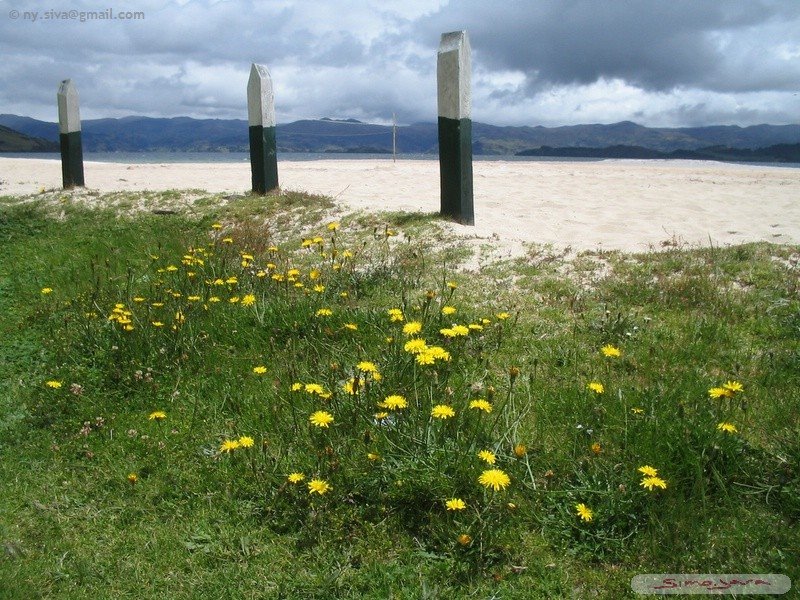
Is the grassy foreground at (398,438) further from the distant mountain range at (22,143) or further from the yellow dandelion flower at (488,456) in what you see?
the distant mountain range at (22,143)

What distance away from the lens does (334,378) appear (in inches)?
148

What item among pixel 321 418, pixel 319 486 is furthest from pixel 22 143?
pixel 319 486

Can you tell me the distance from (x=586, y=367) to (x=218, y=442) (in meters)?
2.06

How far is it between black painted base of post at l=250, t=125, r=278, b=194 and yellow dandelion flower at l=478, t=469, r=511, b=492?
8.74 metres

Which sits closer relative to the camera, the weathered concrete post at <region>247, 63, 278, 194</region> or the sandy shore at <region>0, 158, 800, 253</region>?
the sandy shore at <region>0, 158, 800, 253</region>

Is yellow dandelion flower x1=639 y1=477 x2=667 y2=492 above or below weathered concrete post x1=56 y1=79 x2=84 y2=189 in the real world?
below

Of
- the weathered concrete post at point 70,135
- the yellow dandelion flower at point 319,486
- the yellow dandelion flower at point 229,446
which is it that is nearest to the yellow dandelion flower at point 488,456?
the yellow dandelion flower at point 319,486

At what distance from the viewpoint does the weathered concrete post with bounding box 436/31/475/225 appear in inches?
323

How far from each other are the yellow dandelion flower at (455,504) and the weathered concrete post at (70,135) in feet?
41.3

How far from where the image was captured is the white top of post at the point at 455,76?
8195 mm

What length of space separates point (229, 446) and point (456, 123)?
5.89m

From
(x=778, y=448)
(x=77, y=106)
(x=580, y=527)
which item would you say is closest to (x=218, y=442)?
(x=580, y=527)

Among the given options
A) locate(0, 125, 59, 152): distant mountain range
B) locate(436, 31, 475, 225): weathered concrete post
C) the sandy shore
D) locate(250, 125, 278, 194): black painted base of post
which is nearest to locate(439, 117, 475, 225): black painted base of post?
locate(436, 31, 475, 225): weathered concrete post

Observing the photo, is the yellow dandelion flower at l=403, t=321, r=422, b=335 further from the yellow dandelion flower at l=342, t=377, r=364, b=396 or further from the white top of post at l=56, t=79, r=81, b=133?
the white top of post at l=56, t=79, r=81, b=133
